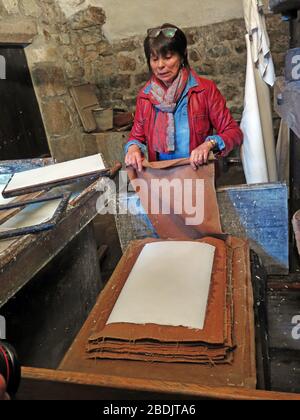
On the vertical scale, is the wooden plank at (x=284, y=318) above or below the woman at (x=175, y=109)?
below

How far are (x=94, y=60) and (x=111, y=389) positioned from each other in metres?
4.15

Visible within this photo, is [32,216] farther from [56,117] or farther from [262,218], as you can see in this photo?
[56,117]

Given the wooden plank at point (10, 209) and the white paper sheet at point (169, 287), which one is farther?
the wooden plank at point (10, 209)

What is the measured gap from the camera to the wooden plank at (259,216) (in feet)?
5.34

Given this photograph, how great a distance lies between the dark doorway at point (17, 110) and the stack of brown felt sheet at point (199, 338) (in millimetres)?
2469

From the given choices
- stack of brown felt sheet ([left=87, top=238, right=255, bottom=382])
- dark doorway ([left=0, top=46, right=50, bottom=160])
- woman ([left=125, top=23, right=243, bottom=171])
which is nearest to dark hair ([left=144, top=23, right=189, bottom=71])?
woman ([left=125, top=23, right=243, bottom=171])

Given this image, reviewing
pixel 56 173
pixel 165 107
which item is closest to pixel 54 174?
pixel 56 173

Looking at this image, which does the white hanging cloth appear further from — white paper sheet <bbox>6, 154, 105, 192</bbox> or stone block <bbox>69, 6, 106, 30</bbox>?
stone block <bbox>69, 6, 106, 30</bbox>

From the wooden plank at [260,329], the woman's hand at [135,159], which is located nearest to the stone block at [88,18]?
the woman's hand at [135,159]

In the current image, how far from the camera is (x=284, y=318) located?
4.75 ft

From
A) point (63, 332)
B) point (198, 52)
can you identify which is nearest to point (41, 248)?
point (63, 332)

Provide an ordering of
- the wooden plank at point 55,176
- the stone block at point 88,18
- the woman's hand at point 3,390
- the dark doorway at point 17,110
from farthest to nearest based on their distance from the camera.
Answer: the stone block at point 88,18
the dark doorway at point 17,110
the wooden plank at point 55,176
the woman's hand at point 3,390

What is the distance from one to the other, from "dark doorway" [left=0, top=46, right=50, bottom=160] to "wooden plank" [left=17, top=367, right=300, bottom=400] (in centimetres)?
269

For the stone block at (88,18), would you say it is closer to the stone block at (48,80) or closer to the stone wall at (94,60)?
the stone wall at (94,60)
